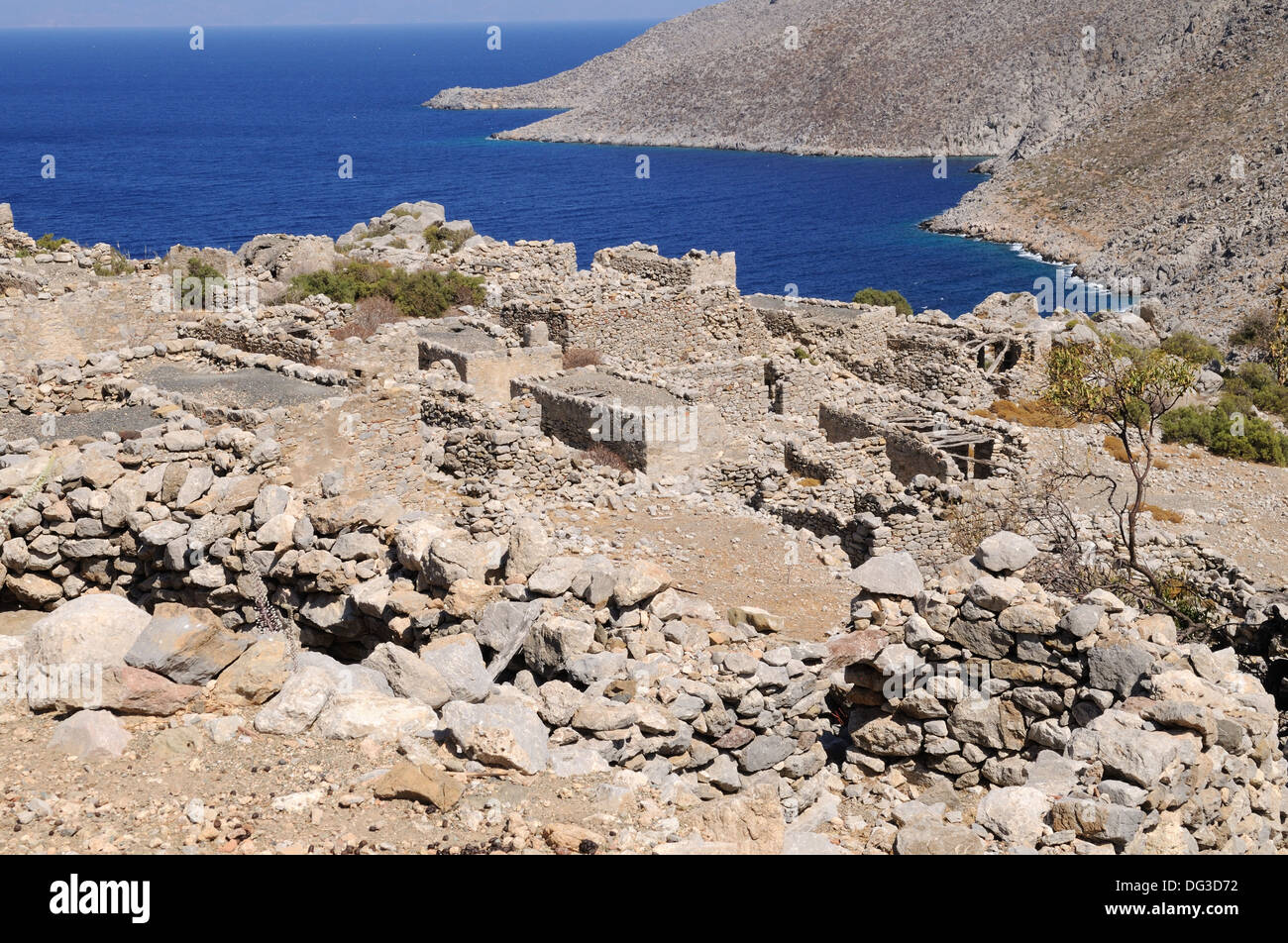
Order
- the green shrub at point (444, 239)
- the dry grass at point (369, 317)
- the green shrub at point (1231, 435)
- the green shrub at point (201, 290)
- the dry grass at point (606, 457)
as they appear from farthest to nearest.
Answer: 1. the green shrub at point (444, 239)
2. the green shrub at point (1231, 435)
3. the green shrub at point (201, 290)
4. the dry grass at point (369, 317)
5. the dry grass at point (606, 457)

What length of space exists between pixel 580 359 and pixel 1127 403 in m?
9.29

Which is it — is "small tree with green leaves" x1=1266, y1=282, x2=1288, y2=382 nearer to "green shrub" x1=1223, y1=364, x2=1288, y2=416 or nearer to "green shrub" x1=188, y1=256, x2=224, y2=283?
"green shrub" x1=1223, y1=364, x2=1288, y2=416

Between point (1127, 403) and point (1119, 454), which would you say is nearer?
point (1127, 403)

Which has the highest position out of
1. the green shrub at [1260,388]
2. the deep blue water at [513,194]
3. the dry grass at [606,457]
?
the deep blue water at [513,194]

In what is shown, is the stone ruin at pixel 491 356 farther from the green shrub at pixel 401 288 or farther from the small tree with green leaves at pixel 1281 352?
the small tree with green leaves at pixel 1281 352

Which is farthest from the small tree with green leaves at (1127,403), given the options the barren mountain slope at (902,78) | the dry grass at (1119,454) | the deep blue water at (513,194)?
the barren mountain slope at (902,78)

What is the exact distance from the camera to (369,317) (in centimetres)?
2455

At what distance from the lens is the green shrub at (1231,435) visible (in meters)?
23.5

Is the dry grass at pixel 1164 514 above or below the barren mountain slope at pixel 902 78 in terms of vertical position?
below

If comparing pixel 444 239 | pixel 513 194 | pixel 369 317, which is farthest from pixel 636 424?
pixel 513 194

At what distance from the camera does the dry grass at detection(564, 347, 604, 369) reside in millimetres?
21297

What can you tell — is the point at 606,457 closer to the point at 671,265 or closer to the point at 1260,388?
the point at 671,265

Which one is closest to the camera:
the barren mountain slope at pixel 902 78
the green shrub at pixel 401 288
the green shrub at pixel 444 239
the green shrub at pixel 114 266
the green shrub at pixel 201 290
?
the green shrub at pixel 201 290

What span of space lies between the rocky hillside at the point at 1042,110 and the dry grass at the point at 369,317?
36677mm
